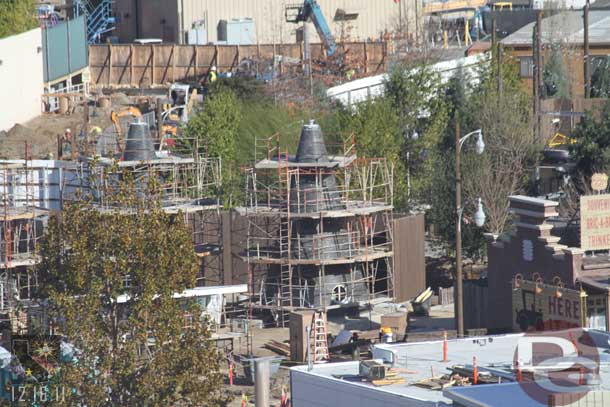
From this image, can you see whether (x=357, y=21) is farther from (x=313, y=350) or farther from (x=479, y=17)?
(x=313, y=350)

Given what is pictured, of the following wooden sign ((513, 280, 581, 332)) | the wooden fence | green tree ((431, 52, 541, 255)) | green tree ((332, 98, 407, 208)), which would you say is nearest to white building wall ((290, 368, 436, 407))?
wooden sign ((513, 280, 581, 332))

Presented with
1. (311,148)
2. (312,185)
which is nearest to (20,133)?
(311,148)

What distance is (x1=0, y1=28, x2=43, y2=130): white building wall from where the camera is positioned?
244 ft

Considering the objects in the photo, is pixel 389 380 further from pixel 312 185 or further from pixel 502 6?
pixel 502 6

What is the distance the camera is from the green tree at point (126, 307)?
106 ft

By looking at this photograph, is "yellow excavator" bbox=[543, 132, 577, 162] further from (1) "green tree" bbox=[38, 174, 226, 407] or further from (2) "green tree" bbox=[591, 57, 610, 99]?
(1) "green tree" bbox=[38, 174, 226, 407]

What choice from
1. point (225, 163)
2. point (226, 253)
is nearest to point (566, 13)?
point (225, 163)

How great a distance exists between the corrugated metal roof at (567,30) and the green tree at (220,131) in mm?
26050

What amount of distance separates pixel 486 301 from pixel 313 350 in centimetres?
605

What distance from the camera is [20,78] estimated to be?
75.8 m

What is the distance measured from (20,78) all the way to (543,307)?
Result: 3632cm

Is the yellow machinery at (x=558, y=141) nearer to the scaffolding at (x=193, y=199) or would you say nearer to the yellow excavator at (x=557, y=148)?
the yellow excavator at (x=557, y=148)

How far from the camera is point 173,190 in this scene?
5844cm
